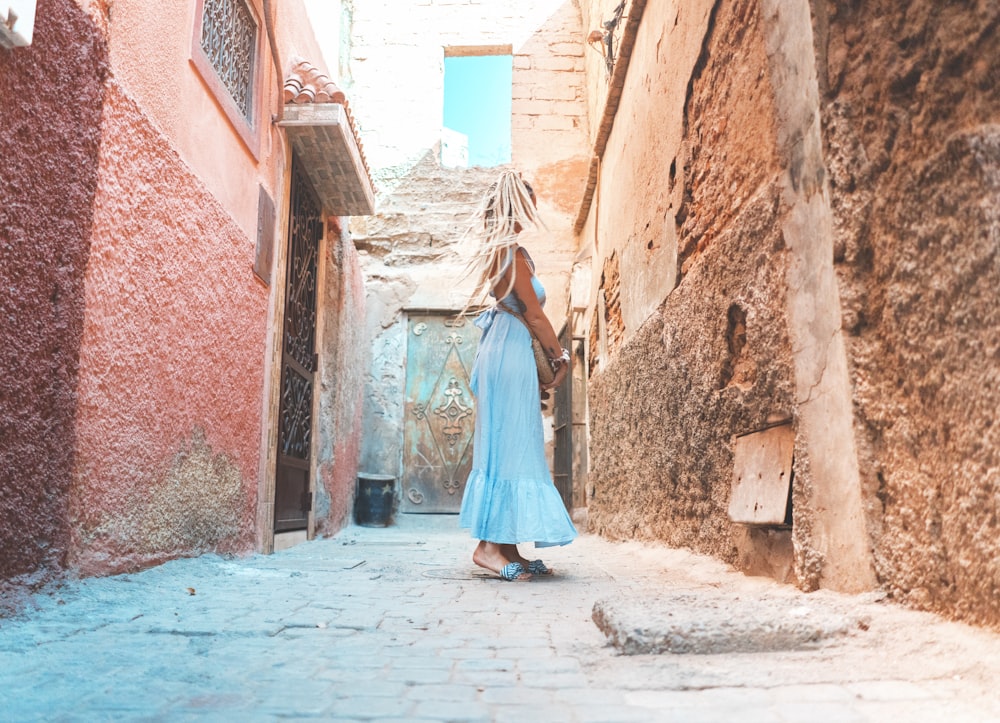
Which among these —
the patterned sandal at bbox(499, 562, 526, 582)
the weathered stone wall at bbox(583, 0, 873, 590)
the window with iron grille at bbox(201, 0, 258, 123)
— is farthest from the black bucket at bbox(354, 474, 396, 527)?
the patterned sandal at bbox(499, 562, 526, 582)

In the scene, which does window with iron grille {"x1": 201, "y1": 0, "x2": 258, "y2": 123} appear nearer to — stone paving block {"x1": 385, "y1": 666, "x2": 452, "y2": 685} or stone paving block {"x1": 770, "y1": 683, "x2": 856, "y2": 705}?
stone paving block {"x1": 385, "y1": 666, "x2": 452, "y2": 685}

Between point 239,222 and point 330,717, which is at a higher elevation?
point 239,222

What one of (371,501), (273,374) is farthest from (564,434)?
(273,374)

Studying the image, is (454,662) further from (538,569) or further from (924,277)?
(538,569)

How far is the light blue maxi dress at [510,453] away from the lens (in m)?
3.01

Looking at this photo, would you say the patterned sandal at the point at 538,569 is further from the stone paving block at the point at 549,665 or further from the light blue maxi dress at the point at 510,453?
the stone paving block at the point at 549,665

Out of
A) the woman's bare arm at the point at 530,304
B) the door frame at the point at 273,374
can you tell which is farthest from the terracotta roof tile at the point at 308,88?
the woman's bare arm at the point at 530,304

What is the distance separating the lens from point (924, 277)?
1636mm

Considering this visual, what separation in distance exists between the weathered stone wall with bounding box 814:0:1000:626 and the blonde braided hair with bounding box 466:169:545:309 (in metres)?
1.51

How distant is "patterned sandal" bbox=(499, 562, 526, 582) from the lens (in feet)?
9.75

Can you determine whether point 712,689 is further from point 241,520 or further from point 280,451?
point 280,451

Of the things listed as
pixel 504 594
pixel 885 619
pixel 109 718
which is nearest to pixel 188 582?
pixel 504 594

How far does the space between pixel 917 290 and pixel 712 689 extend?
3.15ft

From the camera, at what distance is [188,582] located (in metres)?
2.61
